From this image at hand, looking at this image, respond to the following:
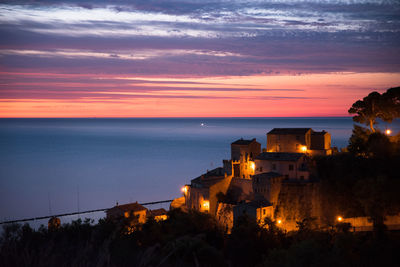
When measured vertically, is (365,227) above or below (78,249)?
below

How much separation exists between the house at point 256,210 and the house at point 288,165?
10.8ft

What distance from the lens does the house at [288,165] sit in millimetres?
27594

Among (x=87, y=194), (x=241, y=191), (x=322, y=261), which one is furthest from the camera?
(x=87, y=194)

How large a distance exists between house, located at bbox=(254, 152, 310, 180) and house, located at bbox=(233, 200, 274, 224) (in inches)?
130

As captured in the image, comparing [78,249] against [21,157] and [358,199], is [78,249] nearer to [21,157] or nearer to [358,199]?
[358,199]

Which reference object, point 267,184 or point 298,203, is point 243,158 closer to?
point 267,184

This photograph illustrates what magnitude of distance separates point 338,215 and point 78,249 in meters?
24.1

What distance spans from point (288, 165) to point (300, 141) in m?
6.18

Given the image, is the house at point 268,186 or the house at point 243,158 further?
the house at point 243,158

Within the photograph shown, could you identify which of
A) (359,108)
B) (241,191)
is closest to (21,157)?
(241,191)

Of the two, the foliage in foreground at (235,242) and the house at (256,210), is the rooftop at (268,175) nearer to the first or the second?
the house at (256,210)

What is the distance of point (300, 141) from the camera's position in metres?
33.1

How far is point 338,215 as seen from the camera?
2638cm

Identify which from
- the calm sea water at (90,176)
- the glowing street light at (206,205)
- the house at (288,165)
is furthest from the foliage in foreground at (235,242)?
the calm sea water at (90,176)
